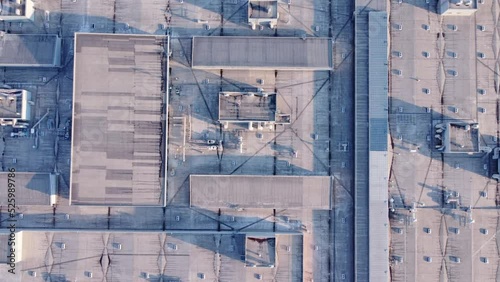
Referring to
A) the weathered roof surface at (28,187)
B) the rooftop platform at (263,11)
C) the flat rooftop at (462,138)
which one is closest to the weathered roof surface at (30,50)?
the weathered roof surface at (28,187)

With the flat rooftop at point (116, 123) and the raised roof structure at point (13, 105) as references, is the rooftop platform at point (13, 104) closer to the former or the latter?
the raised roof structure at point (13, 105)

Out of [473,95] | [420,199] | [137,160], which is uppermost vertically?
[473,95]

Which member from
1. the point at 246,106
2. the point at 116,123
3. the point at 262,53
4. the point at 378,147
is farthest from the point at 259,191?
the point at 116,123

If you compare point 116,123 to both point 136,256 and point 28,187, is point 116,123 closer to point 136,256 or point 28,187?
point 28,187

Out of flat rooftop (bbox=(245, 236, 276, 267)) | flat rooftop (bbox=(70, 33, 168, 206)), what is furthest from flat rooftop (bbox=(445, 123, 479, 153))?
flat rooftop (bbox=(70, 33, 168, 206))

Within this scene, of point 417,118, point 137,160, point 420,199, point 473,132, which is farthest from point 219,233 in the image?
point 473,132

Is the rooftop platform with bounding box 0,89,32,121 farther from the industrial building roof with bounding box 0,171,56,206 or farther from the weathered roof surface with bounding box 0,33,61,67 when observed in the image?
the industrial building roof with bounding box 0,171,56,206

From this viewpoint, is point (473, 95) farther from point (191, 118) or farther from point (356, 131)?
point (191, 118)
